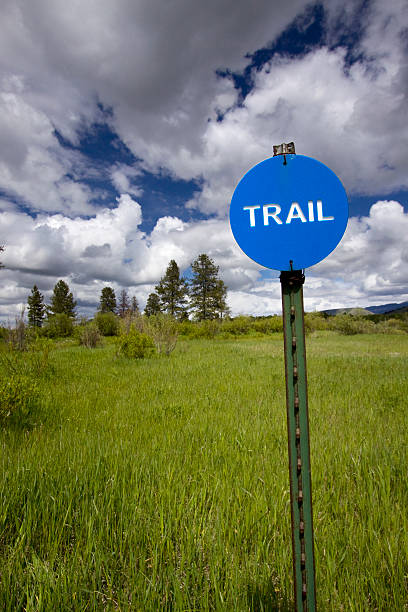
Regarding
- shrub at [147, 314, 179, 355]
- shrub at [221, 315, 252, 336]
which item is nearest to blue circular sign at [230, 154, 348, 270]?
shrub at [147, 314, 179, 355]

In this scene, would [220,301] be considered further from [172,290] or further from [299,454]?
[299,454]

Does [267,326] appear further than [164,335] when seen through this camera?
Yes

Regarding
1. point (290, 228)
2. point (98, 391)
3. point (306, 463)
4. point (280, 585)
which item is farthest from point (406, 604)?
point (98, 391)

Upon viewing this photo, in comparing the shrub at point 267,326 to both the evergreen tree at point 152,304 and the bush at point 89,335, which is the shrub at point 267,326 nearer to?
the evergreen tree at point 152,304

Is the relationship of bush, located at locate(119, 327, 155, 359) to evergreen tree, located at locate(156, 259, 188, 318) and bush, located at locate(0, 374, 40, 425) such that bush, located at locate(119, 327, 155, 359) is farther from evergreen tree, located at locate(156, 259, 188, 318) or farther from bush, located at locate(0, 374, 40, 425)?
evergreen tree, located at locate(156, 259, 188, 318)

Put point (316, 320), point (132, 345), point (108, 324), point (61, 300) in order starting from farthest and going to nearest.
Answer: point (61, 300), point (316, 320), point (108, 324), point (132, 345)

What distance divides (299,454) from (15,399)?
434cm

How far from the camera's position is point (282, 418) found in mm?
4484

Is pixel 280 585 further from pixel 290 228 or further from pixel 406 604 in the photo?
pixel 290 228

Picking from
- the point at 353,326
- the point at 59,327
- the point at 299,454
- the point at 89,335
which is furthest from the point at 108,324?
the point at 299,454

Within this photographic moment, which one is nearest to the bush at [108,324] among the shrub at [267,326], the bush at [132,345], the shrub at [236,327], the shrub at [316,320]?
the shrub at [236,327]

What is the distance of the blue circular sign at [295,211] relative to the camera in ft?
4.01

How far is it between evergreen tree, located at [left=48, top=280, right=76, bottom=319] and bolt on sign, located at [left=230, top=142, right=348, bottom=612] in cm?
5947

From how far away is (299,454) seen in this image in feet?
3.98
